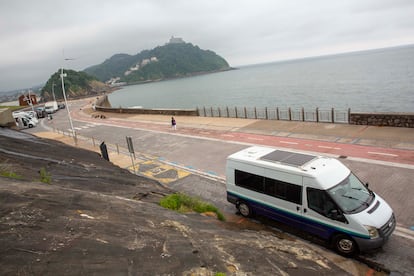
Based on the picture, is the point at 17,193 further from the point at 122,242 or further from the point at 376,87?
the point at 376,87

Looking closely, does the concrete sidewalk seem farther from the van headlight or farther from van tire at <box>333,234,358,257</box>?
van tire at <box>333,234,358,257</box>

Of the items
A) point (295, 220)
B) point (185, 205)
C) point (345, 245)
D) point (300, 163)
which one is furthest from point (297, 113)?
point (345, 245)

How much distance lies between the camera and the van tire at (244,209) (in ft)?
33.2

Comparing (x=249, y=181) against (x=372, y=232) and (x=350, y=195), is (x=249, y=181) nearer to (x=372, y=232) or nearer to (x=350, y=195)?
(x=350, y=195)

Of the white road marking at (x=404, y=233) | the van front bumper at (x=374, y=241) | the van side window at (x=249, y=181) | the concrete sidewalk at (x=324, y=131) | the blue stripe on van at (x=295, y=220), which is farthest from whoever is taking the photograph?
the concrete sidewalk at (x=324, y=131)

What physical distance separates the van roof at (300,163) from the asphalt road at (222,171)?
7.42 ft

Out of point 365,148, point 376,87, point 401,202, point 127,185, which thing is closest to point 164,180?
point 127,185

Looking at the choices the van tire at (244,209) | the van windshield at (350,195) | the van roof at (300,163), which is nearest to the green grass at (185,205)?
the van tire at (244,209)

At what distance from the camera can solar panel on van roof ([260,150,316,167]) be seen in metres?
9.00

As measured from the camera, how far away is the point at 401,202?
10.1 metres

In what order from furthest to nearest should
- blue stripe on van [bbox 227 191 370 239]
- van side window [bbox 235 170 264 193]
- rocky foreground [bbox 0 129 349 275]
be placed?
1. van side window [bbox 235 170 264 193]
2. blue stripe on van [bbox 227 191 370 239]
3. rocky foreground [bbox 0 129 349 275]

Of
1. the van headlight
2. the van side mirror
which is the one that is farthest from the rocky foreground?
the van headlight

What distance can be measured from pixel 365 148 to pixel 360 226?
10425 millimetres

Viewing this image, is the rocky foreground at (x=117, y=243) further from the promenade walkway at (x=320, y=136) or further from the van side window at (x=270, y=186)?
the promenade walkway at (x=320, y=136)
